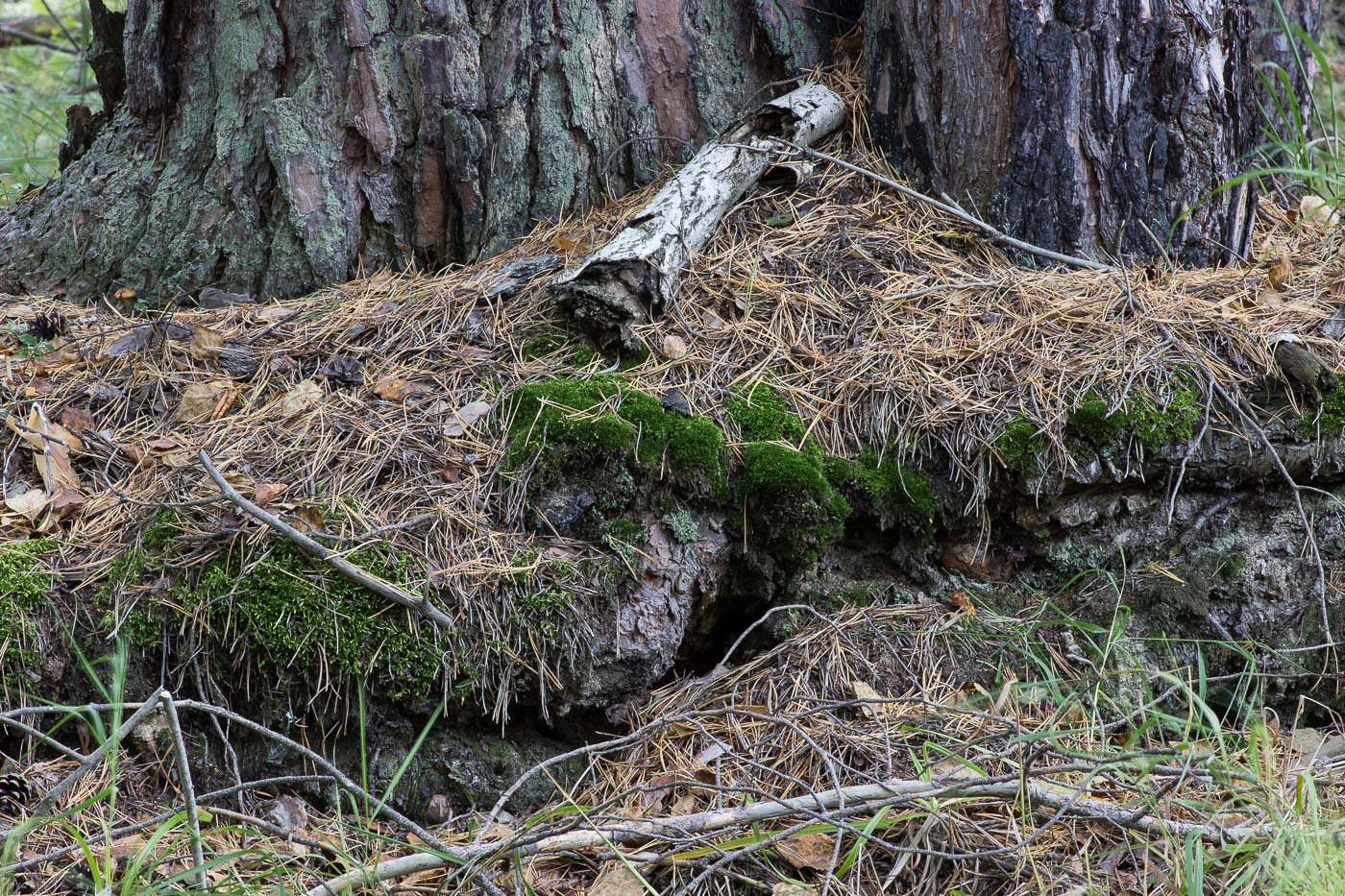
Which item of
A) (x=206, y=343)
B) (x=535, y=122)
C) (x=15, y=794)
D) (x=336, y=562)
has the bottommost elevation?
(x=15, y=794)

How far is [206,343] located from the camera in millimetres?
2725

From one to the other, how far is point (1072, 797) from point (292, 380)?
212cm

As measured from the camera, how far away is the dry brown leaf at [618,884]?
1802 millimetres

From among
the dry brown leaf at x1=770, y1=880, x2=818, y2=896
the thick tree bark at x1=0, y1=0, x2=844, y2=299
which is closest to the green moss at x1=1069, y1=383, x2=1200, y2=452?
the dry brown leaf at x1=770, y1=880, x2=818, y2=896

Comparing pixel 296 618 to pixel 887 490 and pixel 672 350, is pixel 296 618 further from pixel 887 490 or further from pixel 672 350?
pixel 887 490

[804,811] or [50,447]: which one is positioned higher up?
[50,447]

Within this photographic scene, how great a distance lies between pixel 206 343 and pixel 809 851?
6.81ft

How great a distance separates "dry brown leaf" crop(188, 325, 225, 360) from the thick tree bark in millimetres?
382

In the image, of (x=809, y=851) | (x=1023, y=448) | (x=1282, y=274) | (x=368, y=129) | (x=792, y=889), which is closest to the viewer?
(x=792, y=889)

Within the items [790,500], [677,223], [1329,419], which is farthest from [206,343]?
[1329,419]

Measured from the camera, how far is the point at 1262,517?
2.59m

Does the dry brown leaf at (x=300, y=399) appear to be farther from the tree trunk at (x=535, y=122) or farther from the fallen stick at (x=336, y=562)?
the tree trunk at (x=535, y=122)

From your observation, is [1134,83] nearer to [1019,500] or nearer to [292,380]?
[1019,500]

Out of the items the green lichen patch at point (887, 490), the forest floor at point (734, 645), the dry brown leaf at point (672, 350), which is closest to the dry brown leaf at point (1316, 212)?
the forest floor at point (734, 645)
